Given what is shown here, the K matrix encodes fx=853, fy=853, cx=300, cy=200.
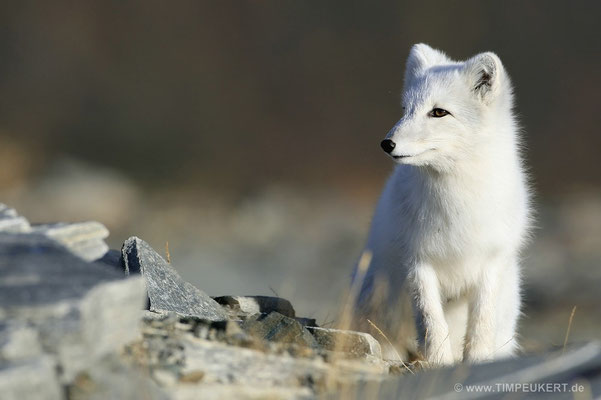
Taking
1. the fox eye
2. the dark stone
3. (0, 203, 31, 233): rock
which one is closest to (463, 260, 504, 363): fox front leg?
the fox eye

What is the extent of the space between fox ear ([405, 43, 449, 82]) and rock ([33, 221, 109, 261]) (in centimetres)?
267

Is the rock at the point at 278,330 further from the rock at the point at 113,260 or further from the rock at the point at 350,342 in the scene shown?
the rock at the point at 113,260

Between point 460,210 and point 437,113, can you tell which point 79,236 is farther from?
point 460,210

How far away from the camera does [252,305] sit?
614 cm

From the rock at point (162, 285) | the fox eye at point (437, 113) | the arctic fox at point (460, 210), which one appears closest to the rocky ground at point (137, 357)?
the rock at point (162, 285)

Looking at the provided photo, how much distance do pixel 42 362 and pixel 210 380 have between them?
0.71 metres

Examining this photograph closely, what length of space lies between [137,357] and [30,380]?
0.64 m

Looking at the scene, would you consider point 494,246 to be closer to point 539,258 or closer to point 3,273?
point 3,273

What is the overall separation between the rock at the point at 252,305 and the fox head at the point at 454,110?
156cm

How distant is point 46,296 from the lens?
3.20m

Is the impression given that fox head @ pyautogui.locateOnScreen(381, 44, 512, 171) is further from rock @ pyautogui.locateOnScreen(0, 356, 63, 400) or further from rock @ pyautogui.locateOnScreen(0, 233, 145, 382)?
rock @ pyautogui.locateOnScreen(0, 356, 63, 400)

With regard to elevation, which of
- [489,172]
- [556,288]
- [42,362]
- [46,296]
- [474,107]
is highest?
[556,288]

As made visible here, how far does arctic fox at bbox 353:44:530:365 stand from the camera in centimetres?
540

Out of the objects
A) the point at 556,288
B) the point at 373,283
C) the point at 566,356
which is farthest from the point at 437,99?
the point at 556,288
